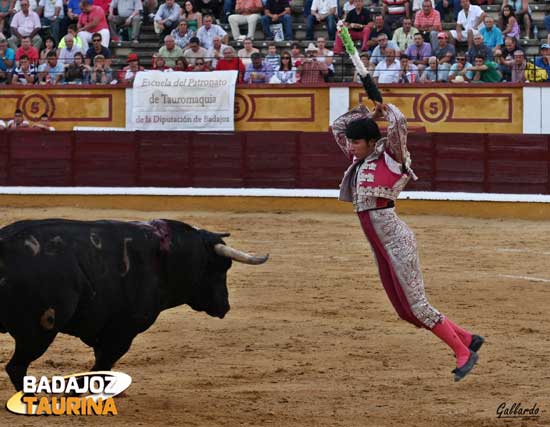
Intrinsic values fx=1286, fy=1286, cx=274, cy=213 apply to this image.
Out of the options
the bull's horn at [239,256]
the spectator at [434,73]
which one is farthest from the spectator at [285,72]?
the bull's horn at [239,256]

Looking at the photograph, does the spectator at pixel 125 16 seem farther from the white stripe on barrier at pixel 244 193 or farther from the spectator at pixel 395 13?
the spectator at pixel 395 13

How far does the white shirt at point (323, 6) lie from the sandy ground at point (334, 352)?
5.24m

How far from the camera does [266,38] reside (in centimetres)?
1691

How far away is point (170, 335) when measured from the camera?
782 cm

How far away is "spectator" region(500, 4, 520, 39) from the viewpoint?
1555 centimetres

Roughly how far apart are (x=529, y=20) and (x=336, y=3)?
2479mm

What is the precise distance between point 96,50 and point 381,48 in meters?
3.85

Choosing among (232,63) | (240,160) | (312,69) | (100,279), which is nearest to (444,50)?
(312,69)

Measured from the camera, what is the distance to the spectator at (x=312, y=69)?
52.1 ft

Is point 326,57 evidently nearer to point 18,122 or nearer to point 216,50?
point 216,50

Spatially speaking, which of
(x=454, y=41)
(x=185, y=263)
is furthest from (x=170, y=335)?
(x=454, y=41)

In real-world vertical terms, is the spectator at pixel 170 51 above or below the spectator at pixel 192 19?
below

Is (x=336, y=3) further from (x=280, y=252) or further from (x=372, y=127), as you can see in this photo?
(x=372, y=127)

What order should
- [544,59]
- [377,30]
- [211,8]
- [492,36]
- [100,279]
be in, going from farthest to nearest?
[211,8]
[377,30]
[492,36]
[544,59]
[100,279]
